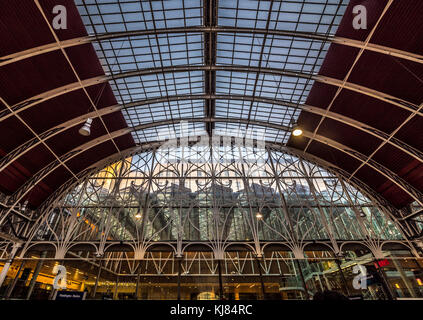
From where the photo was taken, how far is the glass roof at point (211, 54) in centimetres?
1502

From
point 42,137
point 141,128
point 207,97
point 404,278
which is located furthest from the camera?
point 141,128

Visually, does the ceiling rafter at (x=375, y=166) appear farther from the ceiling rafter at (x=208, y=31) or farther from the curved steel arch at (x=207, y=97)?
the ceiling rafter at (x=208, y=31)

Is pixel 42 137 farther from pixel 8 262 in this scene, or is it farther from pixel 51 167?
pixel 8 262

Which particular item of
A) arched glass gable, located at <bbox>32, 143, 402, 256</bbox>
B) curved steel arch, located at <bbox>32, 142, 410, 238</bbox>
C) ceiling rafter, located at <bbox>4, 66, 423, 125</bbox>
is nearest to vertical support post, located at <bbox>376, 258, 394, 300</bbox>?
arched glass gable, located at <bbox>32, 143, 402, 256</bbox>

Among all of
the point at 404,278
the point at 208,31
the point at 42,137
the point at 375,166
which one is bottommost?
the point at 404,278

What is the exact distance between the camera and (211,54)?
18406mm

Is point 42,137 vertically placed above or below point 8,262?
above

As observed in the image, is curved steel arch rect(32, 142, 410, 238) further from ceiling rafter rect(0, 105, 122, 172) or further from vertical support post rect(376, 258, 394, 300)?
ceiling rafter rect(0, 105, 122, 172)

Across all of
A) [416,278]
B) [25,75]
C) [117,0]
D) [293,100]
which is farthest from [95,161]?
[416,278]

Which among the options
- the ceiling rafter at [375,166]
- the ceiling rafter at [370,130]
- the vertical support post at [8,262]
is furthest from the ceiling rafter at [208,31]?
the vertical support post at [8,262]

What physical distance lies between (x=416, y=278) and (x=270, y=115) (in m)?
18.5

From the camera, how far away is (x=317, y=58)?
681 inches

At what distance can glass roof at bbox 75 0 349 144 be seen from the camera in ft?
49.3

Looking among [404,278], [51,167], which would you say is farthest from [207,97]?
[404,278]
